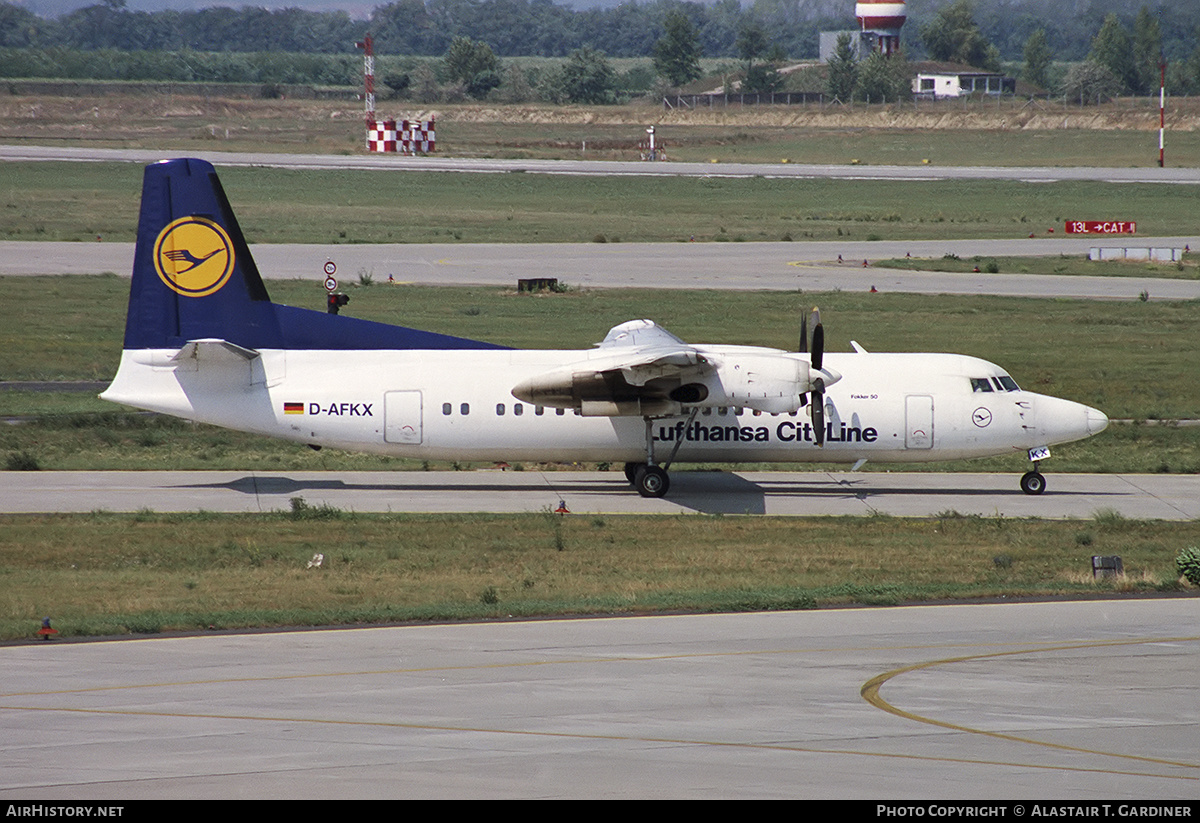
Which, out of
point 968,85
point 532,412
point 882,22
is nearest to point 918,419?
point 532,412

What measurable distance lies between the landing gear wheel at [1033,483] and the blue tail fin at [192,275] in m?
16.8

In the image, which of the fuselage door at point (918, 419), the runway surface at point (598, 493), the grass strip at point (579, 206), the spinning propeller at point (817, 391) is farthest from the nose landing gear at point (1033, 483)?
the grass strip at point (579, 206)

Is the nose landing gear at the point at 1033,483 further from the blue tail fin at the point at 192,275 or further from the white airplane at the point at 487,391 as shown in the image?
the blue tail fin at the point at 192,275

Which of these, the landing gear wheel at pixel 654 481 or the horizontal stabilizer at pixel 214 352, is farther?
the landing gear wheel at pixel 654 481

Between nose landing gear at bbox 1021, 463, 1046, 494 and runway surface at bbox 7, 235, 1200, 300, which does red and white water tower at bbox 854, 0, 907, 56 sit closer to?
runway surface at bbox 7, 235, 1200, 300

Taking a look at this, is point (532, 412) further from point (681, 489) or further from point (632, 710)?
point (632, 710)

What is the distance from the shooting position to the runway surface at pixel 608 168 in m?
Answer: 111

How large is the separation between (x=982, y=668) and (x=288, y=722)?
852 cm

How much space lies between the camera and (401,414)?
30.5 meters

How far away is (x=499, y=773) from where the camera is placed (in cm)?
1293

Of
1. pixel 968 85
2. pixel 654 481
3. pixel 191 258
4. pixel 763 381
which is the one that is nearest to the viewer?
pixel 763 381

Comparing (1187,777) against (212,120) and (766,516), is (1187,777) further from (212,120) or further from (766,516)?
(212,120)

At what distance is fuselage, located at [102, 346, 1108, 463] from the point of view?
30.4m

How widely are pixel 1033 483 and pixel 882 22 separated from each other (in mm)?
169115
